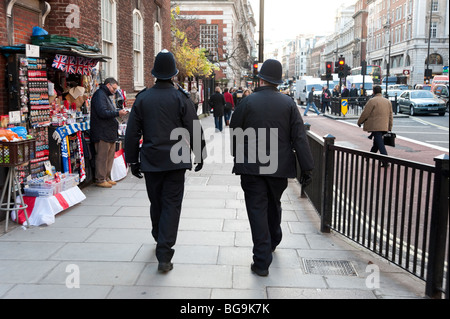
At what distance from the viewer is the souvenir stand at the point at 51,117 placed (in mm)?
6465

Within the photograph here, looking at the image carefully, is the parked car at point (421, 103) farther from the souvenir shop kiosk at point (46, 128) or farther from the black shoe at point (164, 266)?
the black shoe at point (164, 266)

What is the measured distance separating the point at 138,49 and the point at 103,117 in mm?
6489

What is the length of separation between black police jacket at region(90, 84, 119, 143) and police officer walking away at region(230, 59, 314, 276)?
4.36m

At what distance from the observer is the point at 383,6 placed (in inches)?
3369

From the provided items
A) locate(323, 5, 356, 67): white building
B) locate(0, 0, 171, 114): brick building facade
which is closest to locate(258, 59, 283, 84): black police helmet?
locate(0, 0, 171, 114): brick building facade

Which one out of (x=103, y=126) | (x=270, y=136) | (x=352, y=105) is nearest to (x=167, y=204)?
(x=270, y=136)

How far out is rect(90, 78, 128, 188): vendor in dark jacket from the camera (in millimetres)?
8281

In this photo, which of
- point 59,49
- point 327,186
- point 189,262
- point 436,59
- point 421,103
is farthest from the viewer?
point 436,59

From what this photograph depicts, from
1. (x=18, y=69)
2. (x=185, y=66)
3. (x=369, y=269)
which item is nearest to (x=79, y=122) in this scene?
(x=18, y=69)

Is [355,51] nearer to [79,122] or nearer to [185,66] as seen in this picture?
[185,66]

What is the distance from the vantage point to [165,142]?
14.9 ft

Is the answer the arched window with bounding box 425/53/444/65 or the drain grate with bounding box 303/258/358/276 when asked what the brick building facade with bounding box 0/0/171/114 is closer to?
the drain grate with bounding box 303/258/358/276

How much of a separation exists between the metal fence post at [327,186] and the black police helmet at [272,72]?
1633 mm

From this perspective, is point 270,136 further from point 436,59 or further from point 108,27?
point 436,59
